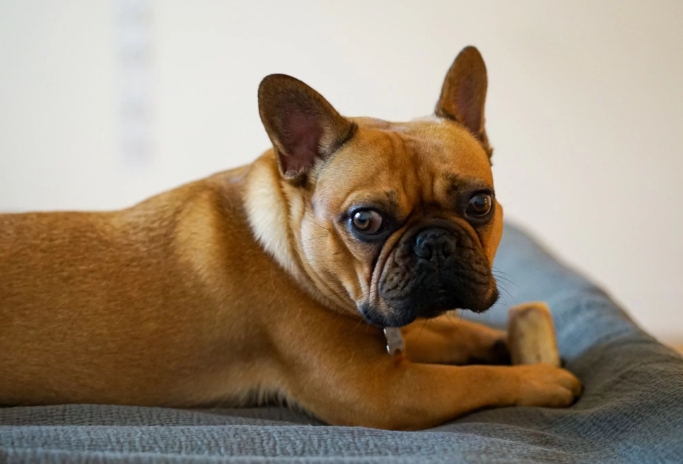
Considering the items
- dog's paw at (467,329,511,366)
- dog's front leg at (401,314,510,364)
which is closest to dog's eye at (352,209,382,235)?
dog's front leg at (401,314,510,364)

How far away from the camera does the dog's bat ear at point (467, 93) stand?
4.80 feet

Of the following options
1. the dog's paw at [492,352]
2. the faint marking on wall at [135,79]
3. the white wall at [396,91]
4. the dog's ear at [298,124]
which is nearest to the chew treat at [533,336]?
the dog's paw at [492,352]

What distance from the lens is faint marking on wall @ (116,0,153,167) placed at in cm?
312

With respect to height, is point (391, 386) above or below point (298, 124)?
below

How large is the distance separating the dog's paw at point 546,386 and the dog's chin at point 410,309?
22 centimetres

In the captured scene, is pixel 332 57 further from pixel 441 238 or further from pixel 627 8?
pixel 441 238

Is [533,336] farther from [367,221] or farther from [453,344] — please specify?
[367,221]

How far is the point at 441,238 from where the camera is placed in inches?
46.3

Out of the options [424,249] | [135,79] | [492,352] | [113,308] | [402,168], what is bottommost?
[492,352]

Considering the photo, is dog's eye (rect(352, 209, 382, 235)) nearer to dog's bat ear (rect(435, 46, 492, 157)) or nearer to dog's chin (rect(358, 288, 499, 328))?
dog's chin (rect(358, 288, 499, 328))

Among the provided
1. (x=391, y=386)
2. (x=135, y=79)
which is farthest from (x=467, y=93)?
(x=135, y=79)

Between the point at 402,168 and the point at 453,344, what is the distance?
0.55 metres

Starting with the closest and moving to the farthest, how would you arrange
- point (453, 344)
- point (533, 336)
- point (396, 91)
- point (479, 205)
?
point (479, 205) < point (533, 336) < point (453, 344) < point (396, 91)

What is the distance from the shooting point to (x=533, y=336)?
1474 mm
